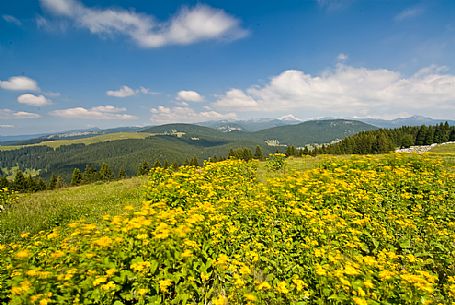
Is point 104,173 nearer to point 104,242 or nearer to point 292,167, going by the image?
point 292,167

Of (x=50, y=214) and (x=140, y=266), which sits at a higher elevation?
(x=140, y=266)

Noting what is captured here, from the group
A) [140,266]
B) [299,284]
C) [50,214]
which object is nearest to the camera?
[140,266]

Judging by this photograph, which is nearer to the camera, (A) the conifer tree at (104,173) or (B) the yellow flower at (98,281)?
(B) the yellow flower at (98,281)

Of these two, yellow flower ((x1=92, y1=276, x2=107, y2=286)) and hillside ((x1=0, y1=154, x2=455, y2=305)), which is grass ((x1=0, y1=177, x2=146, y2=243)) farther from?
yellow flower ((x1=92, y1=276, x2=107, y2=286))

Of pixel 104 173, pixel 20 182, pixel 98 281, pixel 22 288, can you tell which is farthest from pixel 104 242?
pixel 104 173

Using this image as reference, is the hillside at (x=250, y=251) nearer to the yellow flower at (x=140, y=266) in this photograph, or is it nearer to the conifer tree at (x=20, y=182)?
the yellow flower at (x=140, y=266)

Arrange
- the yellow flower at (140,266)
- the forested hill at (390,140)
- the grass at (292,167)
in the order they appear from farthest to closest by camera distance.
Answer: the forested hill at (390,140) → the grass at (292,167) → the yellow flower at (140,266)

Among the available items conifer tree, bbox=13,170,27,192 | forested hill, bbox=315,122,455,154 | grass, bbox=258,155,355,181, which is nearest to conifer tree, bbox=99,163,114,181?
conifer tree, bbox=13,170,27,192

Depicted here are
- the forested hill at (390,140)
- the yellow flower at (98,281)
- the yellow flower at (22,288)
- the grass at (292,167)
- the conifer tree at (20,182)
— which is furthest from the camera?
the forested hill at (390,140)

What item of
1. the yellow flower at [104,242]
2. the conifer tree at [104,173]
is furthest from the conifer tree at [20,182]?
the yellow flower at [104,242]

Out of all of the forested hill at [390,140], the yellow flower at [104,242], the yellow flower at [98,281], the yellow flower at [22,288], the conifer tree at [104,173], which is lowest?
the conifer tree at [104,173]

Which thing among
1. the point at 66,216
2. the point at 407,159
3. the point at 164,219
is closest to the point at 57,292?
the point at 164,219

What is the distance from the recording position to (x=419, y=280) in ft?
11.7

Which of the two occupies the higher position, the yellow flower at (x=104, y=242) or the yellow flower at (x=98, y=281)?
the yellow flower at (x=104, y=242)
